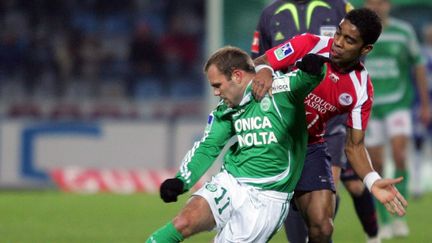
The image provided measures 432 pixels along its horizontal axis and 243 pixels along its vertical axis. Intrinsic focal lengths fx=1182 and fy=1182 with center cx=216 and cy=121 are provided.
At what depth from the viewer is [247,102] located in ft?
22.6

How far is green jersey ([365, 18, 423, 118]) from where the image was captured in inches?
479

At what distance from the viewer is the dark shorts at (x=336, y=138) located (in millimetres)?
8469

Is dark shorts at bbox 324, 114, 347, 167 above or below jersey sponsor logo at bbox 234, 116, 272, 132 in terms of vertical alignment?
below

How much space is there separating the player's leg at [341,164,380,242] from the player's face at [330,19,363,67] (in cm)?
236

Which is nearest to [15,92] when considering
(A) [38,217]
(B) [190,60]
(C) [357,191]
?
(B) [190,60]

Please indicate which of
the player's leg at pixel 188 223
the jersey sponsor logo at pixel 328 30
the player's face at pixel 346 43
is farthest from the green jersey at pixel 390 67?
the player's leg at pixel 188 223

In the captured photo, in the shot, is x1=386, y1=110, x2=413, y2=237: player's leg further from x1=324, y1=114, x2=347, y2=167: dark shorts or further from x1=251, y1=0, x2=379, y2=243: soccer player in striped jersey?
x1=324, y1=114, x2=347, y2=167: dark shorts

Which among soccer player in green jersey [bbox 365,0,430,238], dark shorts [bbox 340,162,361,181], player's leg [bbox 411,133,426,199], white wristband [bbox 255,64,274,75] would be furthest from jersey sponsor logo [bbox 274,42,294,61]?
player's leg [bbox 411,133,426,199]

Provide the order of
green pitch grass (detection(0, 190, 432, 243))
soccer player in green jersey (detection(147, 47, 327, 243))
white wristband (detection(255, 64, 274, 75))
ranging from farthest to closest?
green pitch grass (detection(0, 190, 432, 243)) < white wristband (detection(255, 64, 274, 75)) < soccer player in green jersey (detection(147, 47, 327, 243))

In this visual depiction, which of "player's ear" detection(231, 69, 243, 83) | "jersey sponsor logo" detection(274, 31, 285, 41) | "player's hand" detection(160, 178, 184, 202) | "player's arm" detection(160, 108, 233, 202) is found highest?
"jersey sponsor logo" detection(274, 31, 285, 41)

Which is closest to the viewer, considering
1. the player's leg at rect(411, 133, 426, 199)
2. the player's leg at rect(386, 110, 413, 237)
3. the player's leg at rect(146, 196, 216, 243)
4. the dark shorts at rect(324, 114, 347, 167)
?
the player's leg at rect(146, 196, 216, 243)

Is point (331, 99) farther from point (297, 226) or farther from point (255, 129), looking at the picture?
point (297, 226)

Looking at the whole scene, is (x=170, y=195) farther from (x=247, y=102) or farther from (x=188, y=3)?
(x=188, y=3)

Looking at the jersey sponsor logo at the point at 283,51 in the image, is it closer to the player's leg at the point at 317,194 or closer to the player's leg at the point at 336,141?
the player's leg at the point at 317,194
